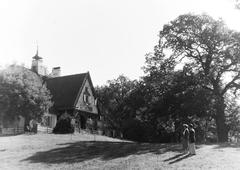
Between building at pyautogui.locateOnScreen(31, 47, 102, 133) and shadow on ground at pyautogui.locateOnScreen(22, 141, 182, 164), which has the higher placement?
building at pyautogui.locateOnScreen(31, 47, 102, 133)

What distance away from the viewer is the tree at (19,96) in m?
28.9

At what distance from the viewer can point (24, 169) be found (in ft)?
60.6

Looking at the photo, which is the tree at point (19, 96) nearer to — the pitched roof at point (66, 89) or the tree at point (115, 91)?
the pitched roof at point (66, 89)

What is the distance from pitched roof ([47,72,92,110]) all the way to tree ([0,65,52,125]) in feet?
46.3

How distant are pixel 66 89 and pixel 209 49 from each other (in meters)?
25.4

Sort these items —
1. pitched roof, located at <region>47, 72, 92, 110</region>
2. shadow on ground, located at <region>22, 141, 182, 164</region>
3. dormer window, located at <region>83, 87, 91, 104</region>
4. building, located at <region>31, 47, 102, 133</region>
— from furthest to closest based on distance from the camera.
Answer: dormer window, located at <region>83, 87, 91, 104</region>
pitched roof, located at <region>47, 72, 92, 110</region>
building, located at <region>31, 47, 102, 133</region>
shadow on ground, located at <region>22, 141, 182, 164</region>

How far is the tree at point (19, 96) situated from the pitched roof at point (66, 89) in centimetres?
1411

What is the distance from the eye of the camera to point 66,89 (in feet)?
164

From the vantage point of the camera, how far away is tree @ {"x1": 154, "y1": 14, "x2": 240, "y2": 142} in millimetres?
32469

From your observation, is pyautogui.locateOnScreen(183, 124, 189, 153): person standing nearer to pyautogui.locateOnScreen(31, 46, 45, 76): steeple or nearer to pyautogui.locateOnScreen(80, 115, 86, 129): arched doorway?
pyautogui.locateOnScreen(80, 115, 86, 129): arched doorway

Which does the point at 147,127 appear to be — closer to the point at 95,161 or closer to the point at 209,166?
the point at 95,161

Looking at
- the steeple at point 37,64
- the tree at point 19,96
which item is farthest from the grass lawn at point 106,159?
the steeple at point 37,64

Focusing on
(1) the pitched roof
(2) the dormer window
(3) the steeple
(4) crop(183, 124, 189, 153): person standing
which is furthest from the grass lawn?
(3) the steeple

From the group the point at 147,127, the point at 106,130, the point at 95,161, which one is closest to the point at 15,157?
the point at 95,161
